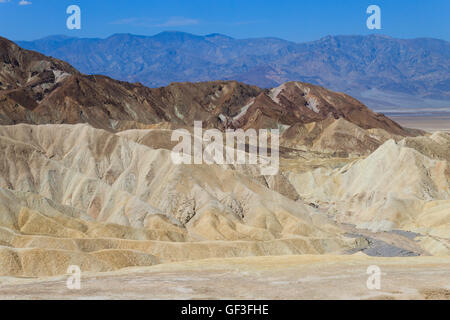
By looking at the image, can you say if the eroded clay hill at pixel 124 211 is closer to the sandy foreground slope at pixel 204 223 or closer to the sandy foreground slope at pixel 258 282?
the sandy foreground slope at pixel 204 223

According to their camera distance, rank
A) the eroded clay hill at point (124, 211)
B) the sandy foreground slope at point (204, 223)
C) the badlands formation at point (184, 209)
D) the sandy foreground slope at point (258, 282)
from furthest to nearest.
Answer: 1. the eroded clay hill at point (124, 211)
2. the badlands formation at point (184, 209)
3. the sandy foreground slope at point (204, 223)
4. the sandy foreground slope at point (258, 282)

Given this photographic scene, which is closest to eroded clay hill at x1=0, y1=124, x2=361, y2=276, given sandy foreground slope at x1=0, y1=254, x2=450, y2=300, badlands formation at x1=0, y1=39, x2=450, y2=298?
badlands formation at x1=0, y1=39, x2=450, y2=298

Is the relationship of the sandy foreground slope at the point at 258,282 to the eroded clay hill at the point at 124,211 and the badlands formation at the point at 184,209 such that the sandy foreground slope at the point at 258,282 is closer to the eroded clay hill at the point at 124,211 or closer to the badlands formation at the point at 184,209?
the badlands formation at the point at 184,209

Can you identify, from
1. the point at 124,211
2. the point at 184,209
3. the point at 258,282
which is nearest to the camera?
the point at 258,282

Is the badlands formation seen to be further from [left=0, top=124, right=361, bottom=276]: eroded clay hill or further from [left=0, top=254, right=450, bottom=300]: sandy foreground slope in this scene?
[left=0, top=254, right=450, bottom=300]: sandy foreground slope

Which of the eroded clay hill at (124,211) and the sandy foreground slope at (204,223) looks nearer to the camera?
the sandy foreground slope at (204,223)

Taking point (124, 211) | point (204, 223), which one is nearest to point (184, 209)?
point (204, 223)

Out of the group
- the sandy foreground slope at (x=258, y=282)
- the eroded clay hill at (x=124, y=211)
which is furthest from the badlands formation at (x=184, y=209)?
the sandy foreground slope at (x=258, y=282)

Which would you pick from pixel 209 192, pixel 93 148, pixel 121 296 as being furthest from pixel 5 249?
pixel 93 148

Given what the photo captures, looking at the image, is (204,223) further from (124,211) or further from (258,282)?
(258,282)

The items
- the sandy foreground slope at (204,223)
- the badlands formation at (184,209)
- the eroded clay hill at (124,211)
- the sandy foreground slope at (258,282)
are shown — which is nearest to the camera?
the sandy foreground slope at (258,282)
